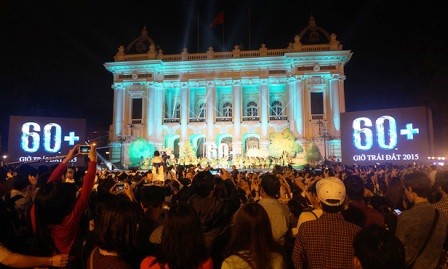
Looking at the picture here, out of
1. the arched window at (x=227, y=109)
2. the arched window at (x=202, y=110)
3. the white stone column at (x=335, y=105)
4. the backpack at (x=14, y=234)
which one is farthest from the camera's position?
the arched window at (x=202, y=110)

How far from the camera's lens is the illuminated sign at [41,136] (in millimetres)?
23300

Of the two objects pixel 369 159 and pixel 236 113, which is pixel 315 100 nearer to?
pixel 236 113

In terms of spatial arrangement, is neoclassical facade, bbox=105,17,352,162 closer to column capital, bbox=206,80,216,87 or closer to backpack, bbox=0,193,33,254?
column capital, bbox=206,80,216,87

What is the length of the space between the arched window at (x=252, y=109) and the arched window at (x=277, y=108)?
2.40 metres

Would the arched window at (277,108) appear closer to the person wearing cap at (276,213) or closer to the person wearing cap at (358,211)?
the person wearing cap at (358,211)

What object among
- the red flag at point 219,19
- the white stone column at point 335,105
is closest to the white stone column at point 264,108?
the white stone column at point 335,105

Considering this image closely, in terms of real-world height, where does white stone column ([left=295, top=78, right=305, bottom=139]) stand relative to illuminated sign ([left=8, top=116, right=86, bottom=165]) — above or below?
above

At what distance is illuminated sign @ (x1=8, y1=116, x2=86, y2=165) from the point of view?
76.4 ft

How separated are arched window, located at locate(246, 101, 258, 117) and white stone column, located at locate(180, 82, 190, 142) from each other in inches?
328

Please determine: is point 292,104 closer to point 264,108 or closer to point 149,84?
point 264,108

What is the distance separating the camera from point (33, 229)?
3381mm

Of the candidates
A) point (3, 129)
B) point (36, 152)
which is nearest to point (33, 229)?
point (36, 152)

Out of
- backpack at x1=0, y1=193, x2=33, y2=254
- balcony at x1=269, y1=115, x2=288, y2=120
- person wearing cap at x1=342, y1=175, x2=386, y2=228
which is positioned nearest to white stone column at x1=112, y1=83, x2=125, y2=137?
balcony at x1=269, y1=115, x2=288, y2=120

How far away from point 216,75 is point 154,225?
41.9 metres
